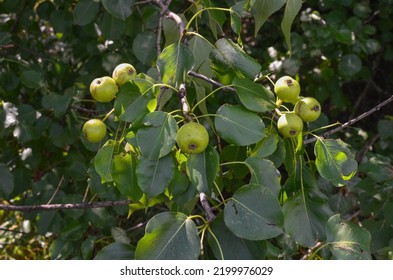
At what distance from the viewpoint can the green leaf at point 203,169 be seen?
40.5 inches

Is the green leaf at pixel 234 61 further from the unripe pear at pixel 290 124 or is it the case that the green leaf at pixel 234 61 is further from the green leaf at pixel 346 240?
the green leaf at pixel 346 240

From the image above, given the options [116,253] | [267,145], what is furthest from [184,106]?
[116,253]

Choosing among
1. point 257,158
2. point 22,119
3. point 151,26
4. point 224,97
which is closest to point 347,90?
point 224,97

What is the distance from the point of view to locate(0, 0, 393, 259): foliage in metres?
1.05

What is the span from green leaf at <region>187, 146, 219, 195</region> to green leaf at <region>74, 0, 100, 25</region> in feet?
3.58

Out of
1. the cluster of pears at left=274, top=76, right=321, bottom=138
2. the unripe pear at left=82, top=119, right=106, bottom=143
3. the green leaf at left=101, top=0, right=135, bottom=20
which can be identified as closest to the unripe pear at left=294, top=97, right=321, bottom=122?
the cluster of pears at left=274, top=76, right=321, bottom=138

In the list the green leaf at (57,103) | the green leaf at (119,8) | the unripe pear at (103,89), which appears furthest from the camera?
the green leaf at (57,103)

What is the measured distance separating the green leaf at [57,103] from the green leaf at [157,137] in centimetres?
94

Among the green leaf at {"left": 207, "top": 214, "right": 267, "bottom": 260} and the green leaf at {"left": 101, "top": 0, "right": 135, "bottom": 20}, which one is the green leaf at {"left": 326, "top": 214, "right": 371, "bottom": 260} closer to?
the green leaf at {"left": 207, "top": 214, "right": 267, "bottom": 260}

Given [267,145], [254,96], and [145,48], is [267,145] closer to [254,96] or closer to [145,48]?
[254,96]

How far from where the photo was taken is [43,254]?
9.88 ft

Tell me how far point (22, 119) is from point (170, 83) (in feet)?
3.37

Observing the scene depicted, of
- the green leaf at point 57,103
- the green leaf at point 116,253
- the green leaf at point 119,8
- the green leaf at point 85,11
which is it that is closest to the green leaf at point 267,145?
the green leaf at point 116,253

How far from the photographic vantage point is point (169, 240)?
102 cm
